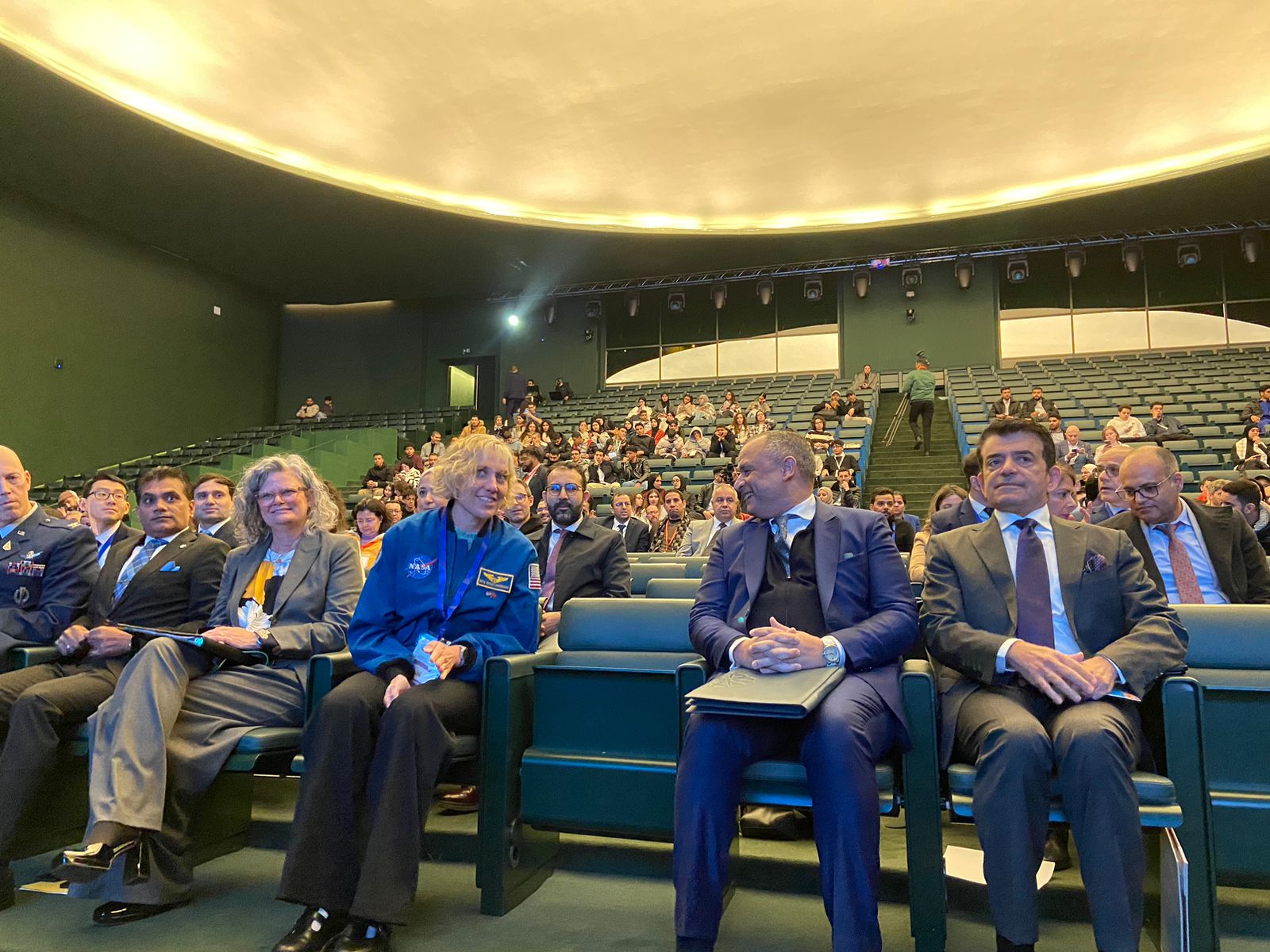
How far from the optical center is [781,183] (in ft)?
38.3

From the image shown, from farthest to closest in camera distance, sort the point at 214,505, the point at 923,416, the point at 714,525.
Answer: the point at 923,416 < the point at 714,525 < the point at 214,505

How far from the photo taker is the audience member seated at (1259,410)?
26.1 ft

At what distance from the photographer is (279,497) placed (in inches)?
101

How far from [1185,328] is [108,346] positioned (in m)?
15.8

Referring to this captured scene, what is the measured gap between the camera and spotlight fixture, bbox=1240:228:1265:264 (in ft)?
38.5

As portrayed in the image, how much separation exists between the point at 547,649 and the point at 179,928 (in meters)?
1.06

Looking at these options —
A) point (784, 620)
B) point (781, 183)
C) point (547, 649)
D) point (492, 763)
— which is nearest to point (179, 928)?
point (492, 763)

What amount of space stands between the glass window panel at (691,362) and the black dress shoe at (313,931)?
13.7 m

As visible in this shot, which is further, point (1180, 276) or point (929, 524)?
point (1180, 276)

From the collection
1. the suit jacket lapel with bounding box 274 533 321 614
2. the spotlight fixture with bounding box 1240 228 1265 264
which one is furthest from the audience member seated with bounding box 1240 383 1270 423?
the suit jacket lapel with bounding box 274 533 321 614

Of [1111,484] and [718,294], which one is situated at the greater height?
[718,294]

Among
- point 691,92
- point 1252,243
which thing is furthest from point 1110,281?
point 691,92

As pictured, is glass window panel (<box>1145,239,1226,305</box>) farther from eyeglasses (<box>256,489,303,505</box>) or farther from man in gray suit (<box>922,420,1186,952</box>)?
eyeglasses (<box>256,489,303,505</box>)

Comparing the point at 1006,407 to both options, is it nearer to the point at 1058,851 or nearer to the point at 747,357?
the point at 747,357
